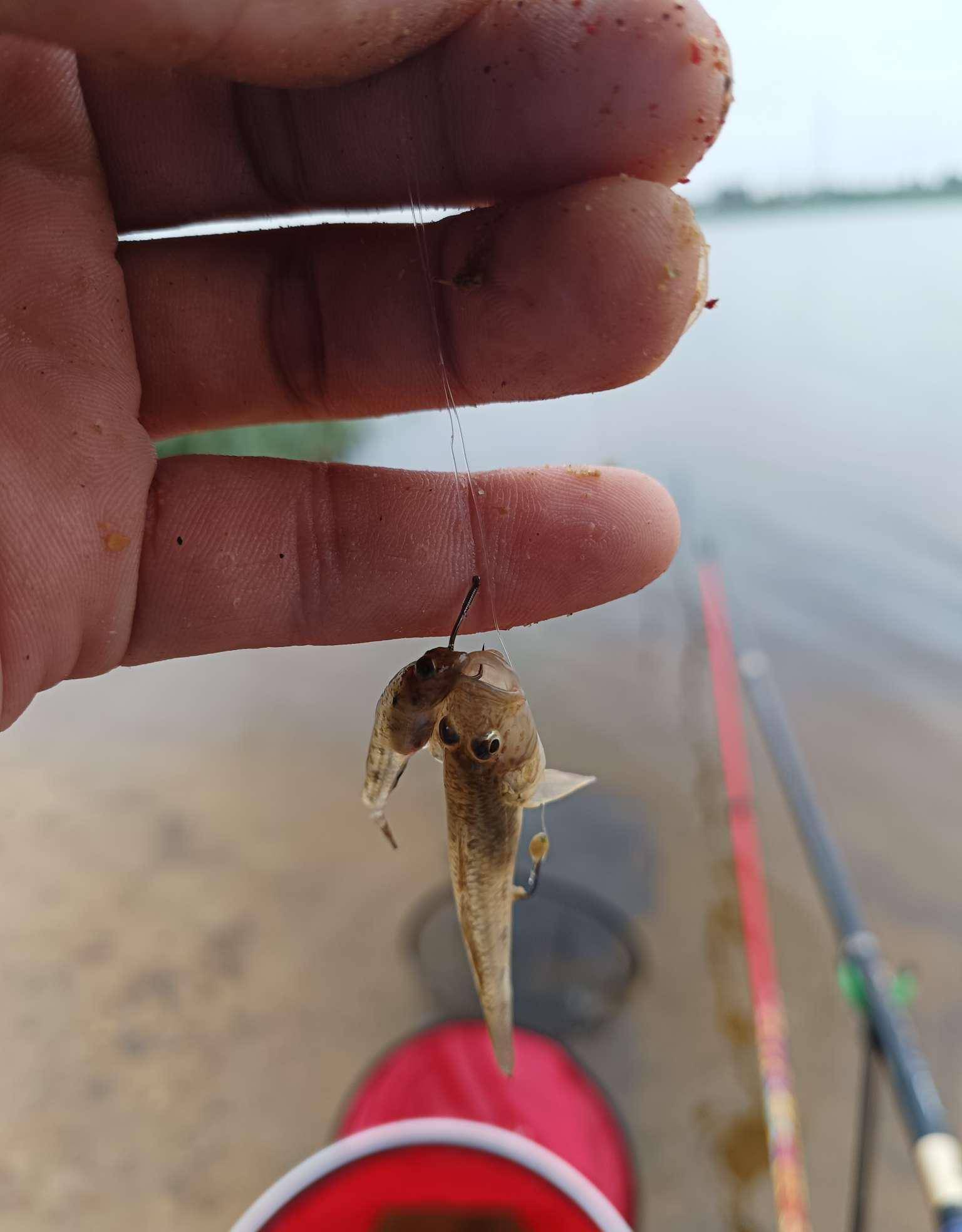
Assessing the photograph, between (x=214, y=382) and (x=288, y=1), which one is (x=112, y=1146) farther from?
(x=288, y=1)

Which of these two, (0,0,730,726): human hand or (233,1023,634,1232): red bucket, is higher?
(0,0,730,726): human hand

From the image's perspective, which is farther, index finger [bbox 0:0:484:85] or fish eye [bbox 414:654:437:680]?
fish eye [bbox 414:654:437:680]

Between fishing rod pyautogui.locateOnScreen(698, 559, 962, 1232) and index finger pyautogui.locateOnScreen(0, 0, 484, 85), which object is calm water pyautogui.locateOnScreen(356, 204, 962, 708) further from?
fishing rod pyautogui.locateOnScreen(698, 559, 962, 1232)

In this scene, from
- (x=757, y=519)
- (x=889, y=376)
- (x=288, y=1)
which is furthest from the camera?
(x=889, y=376)

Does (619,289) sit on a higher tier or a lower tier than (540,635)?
higher

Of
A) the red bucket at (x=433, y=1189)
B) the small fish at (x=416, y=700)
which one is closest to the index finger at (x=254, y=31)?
the small fish at (x=416, y=700)

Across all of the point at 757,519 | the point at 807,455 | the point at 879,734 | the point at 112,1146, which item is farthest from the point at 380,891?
the point at 807,455

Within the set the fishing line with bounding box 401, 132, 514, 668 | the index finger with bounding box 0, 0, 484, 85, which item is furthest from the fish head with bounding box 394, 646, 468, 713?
the index finger with bounding box 0, 0, 484, 85
